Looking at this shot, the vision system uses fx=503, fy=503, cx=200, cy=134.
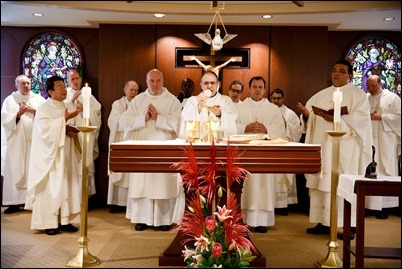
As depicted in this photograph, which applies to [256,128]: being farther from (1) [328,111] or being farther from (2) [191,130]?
(2) [191,130]

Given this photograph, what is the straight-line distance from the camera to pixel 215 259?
12.6ft

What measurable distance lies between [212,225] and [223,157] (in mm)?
597

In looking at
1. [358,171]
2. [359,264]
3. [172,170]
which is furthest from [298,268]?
[358,171]

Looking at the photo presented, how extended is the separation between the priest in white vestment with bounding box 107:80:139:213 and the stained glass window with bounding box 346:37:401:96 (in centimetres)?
408

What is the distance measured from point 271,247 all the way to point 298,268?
0.85 m

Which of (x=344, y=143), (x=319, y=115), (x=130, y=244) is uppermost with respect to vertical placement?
(x=319, y=115)

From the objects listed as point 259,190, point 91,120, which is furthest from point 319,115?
point 91,120

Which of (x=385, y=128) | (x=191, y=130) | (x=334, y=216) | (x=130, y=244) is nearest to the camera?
(x=334, y=216)

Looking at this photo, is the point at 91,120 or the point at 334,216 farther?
the point at 91,120

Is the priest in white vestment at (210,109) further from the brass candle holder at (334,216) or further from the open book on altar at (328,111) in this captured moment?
the brass candle holder at (334,216)

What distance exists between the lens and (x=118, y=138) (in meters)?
7.64

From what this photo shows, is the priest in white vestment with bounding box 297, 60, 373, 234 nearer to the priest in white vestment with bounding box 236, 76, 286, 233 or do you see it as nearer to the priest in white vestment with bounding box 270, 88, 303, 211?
the priest in white vestment with bounding box 236, 76, 286, 233

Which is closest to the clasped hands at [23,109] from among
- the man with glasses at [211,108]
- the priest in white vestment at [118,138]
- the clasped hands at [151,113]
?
the priest in white vestment at [118,138]

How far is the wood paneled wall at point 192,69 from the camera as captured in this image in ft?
26.9
